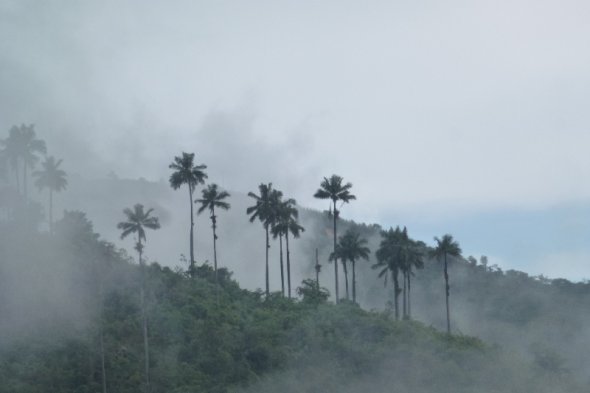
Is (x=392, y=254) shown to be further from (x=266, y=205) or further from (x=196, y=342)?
(x=196, y=342)

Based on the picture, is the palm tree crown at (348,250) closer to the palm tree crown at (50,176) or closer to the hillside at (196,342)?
the hillside at (196,342)

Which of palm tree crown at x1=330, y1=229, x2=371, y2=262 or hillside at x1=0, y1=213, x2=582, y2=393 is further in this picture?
palm tree crown at x1=330, y1=229, x2=371, y2=262

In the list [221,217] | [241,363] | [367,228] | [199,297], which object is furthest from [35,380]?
[367,228]

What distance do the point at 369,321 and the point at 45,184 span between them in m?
41.7

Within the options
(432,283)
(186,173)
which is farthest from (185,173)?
(432,283)

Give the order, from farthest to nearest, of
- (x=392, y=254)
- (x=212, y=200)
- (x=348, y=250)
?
(x=348, y=250), (x=392, y=254), (x=212, y=200)

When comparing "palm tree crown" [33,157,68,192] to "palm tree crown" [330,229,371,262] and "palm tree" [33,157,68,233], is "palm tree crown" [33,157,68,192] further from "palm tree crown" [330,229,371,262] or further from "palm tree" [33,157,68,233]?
"palm tree crown" [330,229,371,262]

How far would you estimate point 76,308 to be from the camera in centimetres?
6838

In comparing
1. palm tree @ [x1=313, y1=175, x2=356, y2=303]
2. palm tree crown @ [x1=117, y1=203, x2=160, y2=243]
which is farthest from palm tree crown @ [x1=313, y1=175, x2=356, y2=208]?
palm tree crown @ [x1=117, y1=203, x2=160, y2=243]

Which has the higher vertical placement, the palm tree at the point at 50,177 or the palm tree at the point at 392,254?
the palm tree at the point at 50,177

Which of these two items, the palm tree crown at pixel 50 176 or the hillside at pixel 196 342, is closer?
the hillside at pixel 196 342

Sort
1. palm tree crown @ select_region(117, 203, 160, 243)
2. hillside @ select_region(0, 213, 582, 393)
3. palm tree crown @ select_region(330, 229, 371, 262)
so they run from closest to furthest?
hillside @ select_region(0, 213, 582, 393) → palm tree crown @ select_region(117, 203, 160, 243) → palm tree crown @ select_region(330, 229, 371, 262)

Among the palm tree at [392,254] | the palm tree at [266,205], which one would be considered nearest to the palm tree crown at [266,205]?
the palm tree at [266,205]

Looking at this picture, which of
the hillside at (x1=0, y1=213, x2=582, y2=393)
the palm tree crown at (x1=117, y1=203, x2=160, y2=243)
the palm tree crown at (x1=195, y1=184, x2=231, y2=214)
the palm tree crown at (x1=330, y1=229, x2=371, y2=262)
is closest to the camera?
the hillside at (x1=0, y1=213, x2=582, y2=393)
